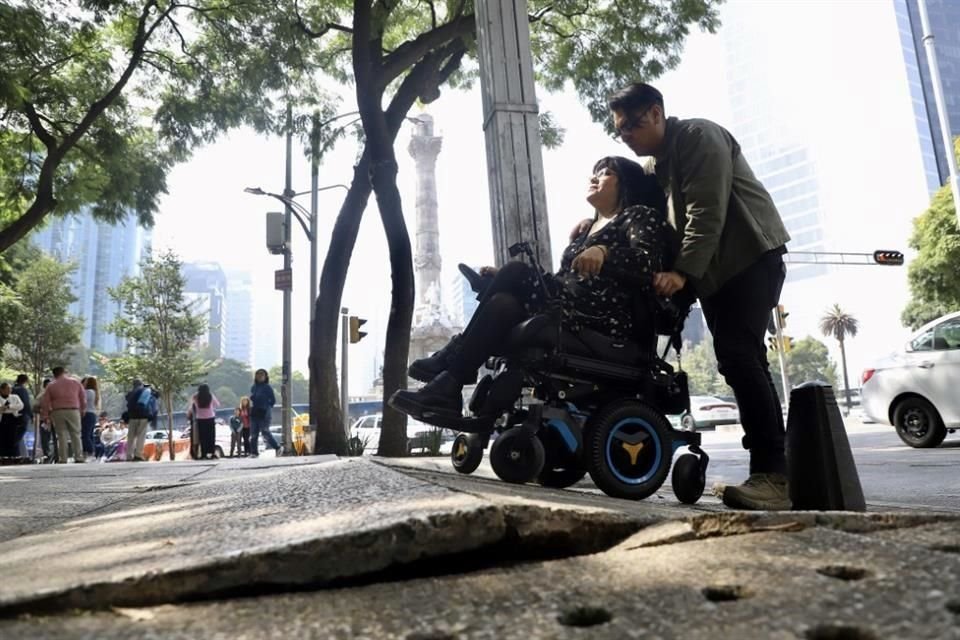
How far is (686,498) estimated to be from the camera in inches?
108

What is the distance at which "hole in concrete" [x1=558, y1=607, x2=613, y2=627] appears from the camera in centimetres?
95

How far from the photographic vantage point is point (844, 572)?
1127 mm

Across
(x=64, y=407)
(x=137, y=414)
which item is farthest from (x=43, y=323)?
(x=64, y=407)

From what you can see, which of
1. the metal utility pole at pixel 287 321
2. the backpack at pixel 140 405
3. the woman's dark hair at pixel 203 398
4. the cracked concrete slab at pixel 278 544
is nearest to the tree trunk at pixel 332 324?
the backpack at pixel 140 405

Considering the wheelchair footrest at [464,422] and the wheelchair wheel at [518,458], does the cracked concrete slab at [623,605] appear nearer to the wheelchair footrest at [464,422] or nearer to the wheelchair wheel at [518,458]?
the wheelchair wheel at [518,458]

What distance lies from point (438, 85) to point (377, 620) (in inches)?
427

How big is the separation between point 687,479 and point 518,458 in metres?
0.66

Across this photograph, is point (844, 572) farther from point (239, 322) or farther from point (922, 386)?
point (239, 322)

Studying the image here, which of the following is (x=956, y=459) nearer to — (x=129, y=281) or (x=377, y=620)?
(x=377, y=620)

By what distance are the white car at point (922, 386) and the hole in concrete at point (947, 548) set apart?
8056mm

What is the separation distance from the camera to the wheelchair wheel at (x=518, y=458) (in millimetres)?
2736

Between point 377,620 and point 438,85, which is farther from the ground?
point 438,85

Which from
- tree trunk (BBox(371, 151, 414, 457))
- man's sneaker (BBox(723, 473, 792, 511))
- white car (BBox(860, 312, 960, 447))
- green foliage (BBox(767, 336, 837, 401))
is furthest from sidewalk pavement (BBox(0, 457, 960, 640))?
green foliage (BBox(767, 336, 837, 401))

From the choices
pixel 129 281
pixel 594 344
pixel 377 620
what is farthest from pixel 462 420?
pixel 129 281
